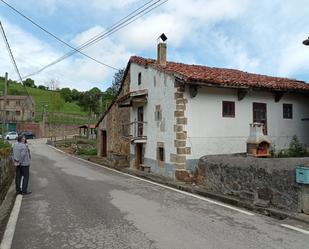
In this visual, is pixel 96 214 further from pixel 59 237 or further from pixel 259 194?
pixel 259 194

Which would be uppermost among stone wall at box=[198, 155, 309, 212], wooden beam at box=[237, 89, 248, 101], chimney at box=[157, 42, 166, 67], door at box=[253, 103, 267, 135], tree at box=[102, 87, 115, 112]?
tree at box=[102, 87, 115, 112]

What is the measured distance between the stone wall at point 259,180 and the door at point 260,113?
15.3 ft

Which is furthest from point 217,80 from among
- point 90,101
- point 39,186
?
point 90,101

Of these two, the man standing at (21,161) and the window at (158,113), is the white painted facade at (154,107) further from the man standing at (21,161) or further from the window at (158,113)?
the man standing at (21,161)

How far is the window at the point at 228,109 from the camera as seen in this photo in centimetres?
1414

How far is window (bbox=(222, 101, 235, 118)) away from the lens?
14.1 metres

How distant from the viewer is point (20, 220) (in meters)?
7.15

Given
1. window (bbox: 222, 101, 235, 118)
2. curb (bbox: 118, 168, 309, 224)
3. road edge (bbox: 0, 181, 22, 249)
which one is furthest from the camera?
window (bbox: 222, 101, 235, 118)

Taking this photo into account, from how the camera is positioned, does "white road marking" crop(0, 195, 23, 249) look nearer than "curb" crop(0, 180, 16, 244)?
Yes

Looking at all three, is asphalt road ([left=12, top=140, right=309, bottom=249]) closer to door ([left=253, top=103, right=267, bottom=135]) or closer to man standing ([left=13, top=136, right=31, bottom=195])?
man standing ([left=13, top=136, right=31, bottom=195])

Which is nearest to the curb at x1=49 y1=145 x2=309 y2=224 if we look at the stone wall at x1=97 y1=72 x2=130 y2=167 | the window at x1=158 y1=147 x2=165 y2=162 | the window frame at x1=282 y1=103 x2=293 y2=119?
the window at x1=158 y1=147 x2=165 y2=162

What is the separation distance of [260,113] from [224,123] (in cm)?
212

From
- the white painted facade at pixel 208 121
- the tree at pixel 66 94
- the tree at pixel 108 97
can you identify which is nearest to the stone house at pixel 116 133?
the white painted facade at pixel 208 121

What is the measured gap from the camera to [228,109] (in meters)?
14.3
